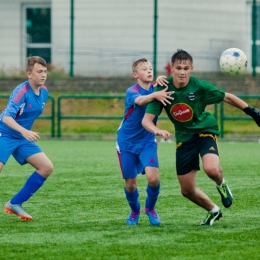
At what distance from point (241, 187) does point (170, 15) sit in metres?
13.1

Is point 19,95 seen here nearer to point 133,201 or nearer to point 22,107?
point 22,107

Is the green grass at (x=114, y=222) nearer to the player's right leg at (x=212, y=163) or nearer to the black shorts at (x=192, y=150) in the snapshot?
the player's right leg at (x=212, y=163)

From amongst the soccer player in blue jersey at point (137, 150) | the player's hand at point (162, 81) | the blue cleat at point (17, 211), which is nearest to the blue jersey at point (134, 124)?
the soccer player in blue jersey at point (137, 150)

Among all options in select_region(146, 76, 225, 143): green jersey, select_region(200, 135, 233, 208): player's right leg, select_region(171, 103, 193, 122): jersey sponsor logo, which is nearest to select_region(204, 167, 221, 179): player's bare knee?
select_region(200, 135, 233, 208): player's right leg

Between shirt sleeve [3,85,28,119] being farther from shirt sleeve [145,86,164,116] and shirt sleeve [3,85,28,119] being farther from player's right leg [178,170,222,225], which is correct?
player's right leg [178,170,222,225]

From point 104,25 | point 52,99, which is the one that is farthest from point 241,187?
point 104,25

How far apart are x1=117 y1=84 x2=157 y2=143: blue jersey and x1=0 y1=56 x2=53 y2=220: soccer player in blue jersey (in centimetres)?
92

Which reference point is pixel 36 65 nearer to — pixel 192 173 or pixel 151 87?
pixel 151 87

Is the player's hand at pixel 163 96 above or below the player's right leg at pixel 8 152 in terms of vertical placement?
above

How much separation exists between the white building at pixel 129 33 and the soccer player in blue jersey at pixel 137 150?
14.4 m

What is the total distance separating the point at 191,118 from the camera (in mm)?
7484

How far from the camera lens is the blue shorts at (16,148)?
323 inches

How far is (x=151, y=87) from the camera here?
808cm

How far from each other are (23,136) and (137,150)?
1175mm
